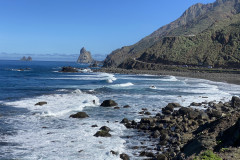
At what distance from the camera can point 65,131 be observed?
20500 millimetres

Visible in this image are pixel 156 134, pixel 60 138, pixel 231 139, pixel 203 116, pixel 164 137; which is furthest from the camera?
pixel 203 116

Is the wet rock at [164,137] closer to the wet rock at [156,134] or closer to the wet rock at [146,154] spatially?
the wet rock at [156,134]

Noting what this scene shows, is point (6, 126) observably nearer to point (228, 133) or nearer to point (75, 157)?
point (75, 157)

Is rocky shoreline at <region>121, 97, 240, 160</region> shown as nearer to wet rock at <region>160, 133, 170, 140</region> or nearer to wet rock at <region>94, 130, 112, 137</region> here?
wet rock at <region>160, 133, 170, 140</region>

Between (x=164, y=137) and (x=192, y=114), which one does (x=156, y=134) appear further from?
(x=192, y=114)

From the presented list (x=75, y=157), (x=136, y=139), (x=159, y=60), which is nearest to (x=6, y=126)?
(x=75, y=157)

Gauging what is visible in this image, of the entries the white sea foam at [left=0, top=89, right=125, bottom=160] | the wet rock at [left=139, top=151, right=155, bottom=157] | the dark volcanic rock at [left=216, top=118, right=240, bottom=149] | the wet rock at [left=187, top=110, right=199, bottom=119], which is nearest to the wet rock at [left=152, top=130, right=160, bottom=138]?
the white sea foam at [left=0, top=89, right=125, bottom=160]

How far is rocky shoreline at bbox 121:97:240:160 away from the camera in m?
11.6

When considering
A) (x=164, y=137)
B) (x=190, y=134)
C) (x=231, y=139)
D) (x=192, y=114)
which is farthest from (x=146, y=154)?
(x=192, y=114)

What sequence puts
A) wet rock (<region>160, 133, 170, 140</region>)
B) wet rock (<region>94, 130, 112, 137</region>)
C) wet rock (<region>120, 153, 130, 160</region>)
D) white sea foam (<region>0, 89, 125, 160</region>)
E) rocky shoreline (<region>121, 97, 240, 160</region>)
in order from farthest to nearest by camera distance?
wet rock (<region>94, 130, 112, 137</region>) → wet rock (<region>160, 133, 170, 140</region>) → white sea foam (<region>0, 89, 125, 160</region>) → wet rock (<region>120, 153, 130, 160</region>) → rocky shoreline (<region>121, 97, 240, 160</region>)

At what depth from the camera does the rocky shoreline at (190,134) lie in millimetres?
11633

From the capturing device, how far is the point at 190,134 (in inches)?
735

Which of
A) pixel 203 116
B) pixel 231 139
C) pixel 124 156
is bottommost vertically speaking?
pixel 124 156

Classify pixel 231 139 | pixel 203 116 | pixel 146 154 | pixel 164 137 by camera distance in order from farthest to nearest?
pixel 203 116 → pixel 164 137 → pixel 146 154 → pixel 231 139
